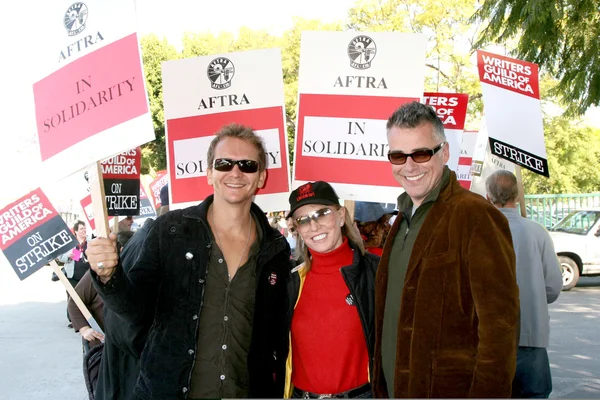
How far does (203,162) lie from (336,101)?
103cm

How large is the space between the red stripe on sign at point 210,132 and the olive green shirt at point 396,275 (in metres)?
1.64

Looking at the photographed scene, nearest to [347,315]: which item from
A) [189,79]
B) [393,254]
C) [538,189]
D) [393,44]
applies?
[393,254]

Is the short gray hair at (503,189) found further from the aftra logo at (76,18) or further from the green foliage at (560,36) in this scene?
the aftra logo at (76,18)

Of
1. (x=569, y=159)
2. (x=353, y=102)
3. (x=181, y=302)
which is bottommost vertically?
(x=181, y=302)

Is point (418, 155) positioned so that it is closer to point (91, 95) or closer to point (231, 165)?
point (231, 165)

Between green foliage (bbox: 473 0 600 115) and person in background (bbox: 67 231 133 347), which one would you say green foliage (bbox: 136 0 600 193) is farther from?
person in background (bbox: 67 231 133 347)

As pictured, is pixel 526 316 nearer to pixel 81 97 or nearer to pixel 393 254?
pixel 393 254

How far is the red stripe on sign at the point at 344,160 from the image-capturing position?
3785 millimetres

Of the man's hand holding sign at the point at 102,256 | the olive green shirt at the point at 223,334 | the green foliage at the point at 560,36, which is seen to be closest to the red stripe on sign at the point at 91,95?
the man's hand holding sign at the point at 102,256

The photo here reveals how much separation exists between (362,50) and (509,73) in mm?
2257

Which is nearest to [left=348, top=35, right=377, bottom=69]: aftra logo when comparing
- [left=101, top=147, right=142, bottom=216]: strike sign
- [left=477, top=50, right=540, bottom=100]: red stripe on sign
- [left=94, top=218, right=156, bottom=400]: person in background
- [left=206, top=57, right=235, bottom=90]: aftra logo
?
[left=206, top=57, right=235, bottom=90]: aftra logo

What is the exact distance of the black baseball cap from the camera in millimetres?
2986

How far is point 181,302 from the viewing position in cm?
258

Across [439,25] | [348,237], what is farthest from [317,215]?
[439,25]
